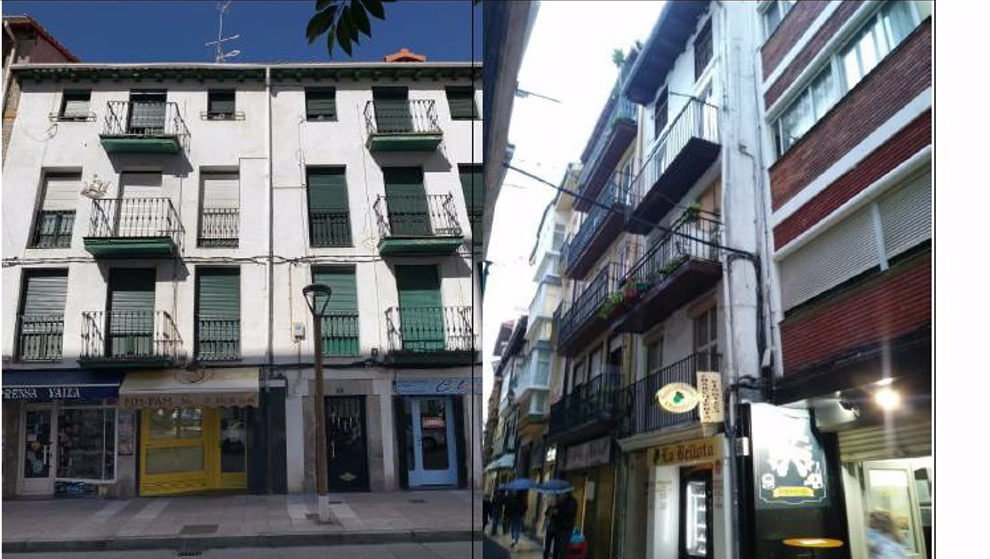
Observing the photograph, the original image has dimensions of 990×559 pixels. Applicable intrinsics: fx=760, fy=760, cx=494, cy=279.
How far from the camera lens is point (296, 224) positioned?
0.69 m

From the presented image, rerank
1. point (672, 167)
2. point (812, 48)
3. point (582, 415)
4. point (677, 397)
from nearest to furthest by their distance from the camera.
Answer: point (582, 415)
point (677, 397)
point (672, 167)
point (812, 48)

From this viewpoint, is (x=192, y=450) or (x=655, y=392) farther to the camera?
(x=655, y=392)

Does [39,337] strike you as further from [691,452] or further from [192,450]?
[691,452]

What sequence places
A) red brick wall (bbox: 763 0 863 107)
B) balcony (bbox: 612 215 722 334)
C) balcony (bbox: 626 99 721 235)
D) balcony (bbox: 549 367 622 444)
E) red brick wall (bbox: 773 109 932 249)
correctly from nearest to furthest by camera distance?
balcony (bbox: 549 367 622 444), balcony (bbox: 612 215 722 334), balcony (bbox: 626 99 721 235), red brick wall (bbox: 773 109 932 249), red brick wall (bbox: 763 0 863 107)

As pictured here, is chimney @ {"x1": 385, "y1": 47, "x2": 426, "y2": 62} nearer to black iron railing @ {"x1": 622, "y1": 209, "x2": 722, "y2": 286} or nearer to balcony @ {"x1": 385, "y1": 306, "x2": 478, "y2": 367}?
balcony @ {"x1": 385, "y1": 306, "x2": 478, "y2": 367}

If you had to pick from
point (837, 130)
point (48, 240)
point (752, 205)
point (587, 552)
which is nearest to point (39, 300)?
point (48, 240)

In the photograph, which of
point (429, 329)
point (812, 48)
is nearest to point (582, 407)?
point (429, 329)

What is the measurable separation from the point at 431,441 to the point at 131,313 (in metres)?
0.29

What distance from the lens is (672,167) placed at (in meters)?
1.07

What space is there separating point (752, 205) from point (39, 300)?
0.92 meters

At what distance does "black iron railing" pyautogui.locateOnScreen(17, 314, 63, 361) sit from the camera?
67 centimetres

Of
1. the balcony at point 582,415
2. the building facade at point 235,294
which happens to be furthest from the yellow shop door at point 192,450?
the balcony at point 582,415

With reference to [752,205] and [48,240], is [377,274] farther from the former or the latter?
[752,205]

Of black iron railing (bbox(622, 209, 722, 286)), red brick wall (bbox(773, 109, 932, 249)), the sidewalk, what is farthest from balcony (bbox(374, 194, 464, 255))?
red brick wall (bbox(773, 109, 932, 249))
